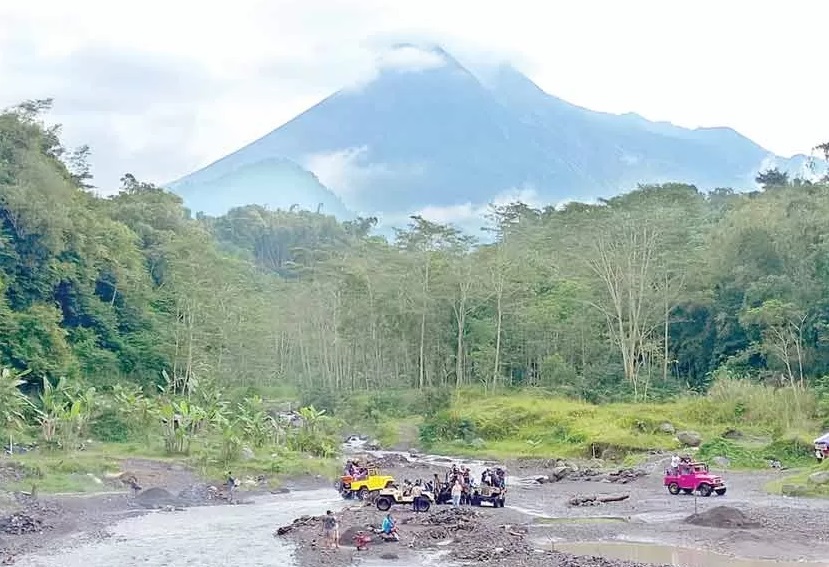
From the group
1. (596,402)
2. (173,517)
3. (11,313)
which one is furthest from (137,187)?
(173,517)

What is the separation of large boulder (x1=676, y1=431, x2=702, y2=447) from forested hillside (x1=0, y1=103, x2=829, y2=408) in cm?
857

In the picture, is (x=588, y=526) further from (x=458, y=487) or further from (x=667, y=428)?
(x=667, y=428)

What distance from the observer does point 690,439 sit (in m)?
43.8

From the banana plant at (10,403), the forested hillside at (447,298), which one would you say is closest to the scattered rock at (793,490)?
the forested hillside at (447,298)

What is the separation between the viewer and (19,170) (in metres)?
53.8

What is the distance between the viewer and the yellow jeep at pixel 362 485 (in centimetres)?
3167

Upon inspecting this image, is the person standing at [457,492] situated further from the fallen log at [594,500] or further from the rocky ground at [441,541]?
the fallen log at [594,500]

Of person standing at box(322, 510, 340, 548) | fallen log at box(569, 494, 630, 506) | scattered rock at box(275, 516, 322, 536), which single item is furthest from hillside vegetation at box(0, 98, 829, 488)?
person standing at box(322, 510, 340, 548)

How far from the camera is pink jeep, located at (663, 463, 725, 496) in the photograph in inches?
1213

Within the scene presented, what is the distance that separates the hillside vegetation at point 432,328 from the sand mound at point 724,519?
1511 centimetres

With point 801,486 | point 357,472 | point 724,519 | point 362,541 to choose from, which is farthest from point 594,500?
point 362,541

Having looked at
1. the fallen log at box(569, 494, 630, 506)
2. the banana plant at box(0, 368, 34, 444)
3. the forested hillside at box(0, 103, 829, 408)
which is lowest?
the fallen log at box(569, 494, 630, 506)

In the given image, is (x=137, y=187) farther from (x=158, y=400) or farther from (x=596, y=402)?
(x=596, y=402)

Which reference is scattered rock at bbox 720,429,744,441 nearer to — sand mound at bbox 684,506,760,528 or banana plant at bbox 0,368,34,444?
sand mound at bbox 684,506,760,528
